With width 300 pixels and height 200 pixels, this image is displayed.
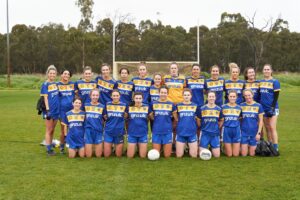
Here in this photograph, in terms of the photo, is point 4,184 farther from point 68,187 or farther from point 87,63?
point 87,63

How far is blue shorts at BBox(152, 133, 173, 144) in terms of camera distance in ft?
21.2

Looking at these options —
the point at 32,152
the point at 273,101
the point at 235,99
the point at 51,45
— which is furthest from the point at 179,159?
the point at 51,45

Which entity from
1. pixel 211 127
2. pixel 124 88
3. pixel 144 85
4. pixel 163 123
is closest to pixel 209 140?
pixel 211 127

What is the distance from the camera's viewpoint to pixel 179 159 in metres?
6.32

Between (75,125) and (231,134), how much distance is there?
265cm

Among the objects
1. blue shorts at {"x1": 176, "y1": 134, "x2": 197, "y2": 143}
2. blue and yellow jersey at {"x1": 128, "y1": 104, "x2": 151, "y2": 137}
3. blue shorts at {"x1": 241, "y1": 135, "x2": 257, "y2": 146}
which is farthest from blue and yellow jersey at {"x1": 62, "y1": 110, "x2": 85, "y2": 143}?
blue shorts at {"x1": 241, "y1": 135, "x2": 257, "y2": 146}

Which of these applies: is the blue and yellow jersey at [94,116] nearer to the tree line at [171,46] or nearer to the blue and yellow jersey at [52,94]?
the blue and yellow jersey at [52,94]

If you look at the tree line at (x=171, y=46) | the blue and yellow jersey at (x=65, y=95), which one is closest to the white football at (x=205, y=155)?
the blue and yellow jersey at (x=65, y=95)

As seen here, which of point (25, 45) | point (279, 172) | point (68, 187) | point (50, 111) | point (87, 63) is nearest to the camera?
point (68, 187)

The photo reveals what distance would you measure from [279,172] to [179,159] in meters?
1.61

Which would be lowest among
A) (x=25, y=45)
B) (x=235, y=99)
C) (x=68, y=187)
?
(x=68, y=187)

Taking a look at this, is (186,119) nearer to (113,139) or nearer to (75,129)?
(113,139)

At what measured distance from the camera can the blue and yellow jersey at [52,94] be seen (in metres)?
6.66

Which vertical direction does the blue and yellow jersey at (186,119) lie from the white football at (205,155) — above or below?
above
